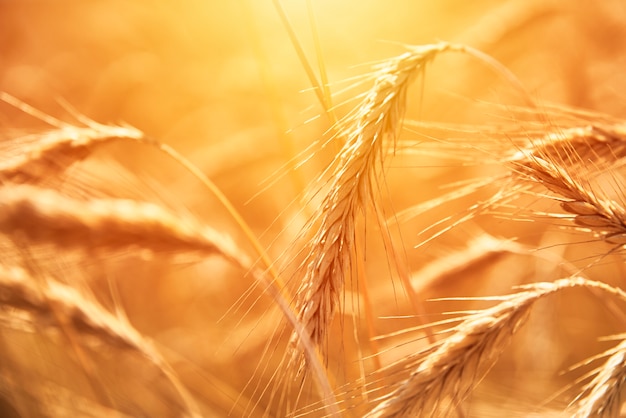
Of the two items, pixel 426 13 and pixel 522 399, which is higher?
pixel 426 13

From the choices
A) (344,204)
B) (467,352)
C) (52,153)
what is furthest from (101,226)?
(467,352)

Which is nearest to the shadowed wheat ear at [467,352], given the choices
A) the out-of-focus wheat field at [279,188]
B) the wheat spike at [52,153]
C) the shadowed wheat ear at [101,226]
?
the out-of-focus wheat field at [279,188]

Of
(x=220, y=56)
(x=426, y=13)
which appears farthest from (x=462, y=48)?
(x=220, y=56)

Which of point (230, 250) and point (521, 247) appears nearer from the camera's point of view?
point (230, 250)

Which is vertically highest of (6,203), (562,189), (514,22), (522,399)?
(514,22)

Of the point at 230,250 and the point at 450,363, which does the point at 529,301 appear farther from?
the point at 230,250

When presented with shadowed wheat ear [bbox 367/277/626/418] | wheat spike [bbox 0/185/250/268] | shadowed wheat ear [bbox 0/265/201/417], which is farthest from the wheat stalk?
shadowed wheat ear [bbox 0/265/201/417]

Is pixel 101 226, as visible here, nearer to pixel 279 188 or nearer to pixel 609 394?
pixel 609 394
